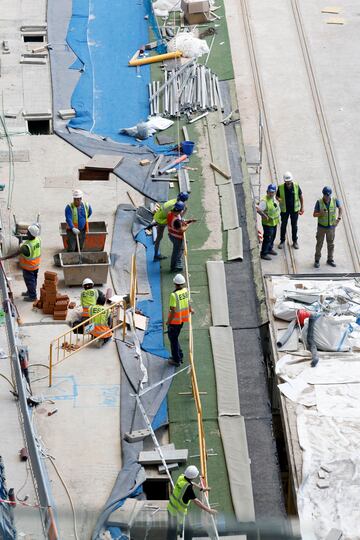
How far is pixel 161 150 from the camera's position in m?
35.7

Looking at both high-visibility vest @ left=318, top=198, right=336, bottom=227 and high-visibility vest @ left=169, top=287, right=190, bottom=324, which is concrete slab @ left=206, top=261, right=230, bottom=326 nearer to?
high-visibility vest @ left=169, top=287, right=190, bottom=324

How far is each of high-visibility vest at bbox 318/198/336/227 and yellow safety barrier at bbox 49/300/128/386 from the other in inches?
215

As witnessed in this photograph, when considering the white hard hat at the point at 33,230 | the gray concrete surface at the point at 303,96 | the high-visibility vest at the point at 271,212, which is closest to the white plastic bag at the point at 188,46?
the gray concrete surface at the point at 303,96

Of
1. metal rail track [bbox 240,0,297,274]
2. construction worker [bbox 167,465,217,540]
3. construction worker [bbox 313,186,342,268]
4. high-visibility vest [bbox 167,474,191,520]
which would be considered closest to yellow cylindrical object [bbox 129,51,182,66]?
metal rail track [bbox 240,0,297,274]

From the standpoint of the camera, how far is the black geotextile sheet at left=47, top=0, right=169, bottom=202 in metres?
34.4

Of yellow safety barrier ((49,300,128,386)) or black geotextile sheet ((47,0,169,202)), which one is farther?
black geotextile sheet ((47,0,169,202))

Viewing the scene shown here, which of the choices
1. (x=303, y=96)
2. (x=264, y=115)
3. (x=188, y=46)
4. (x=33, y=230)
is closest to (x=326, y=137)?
(x=264, y=115)

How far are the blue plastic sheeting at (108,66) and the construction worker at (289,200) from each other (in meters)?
4.83

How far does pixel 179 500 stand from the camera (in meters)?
23.9

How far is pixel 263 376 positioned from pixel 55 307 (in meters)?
4.45

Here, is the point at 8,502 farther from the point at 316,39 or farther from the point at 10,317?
the point at 316,39

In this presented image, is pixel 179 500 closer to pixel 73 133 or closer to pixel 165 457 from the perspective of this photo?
pixel 165 457

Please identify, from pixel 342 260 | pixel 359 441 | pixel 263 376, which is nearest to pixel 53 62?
pixel 342 260

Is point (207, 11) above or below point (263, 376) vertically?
above
